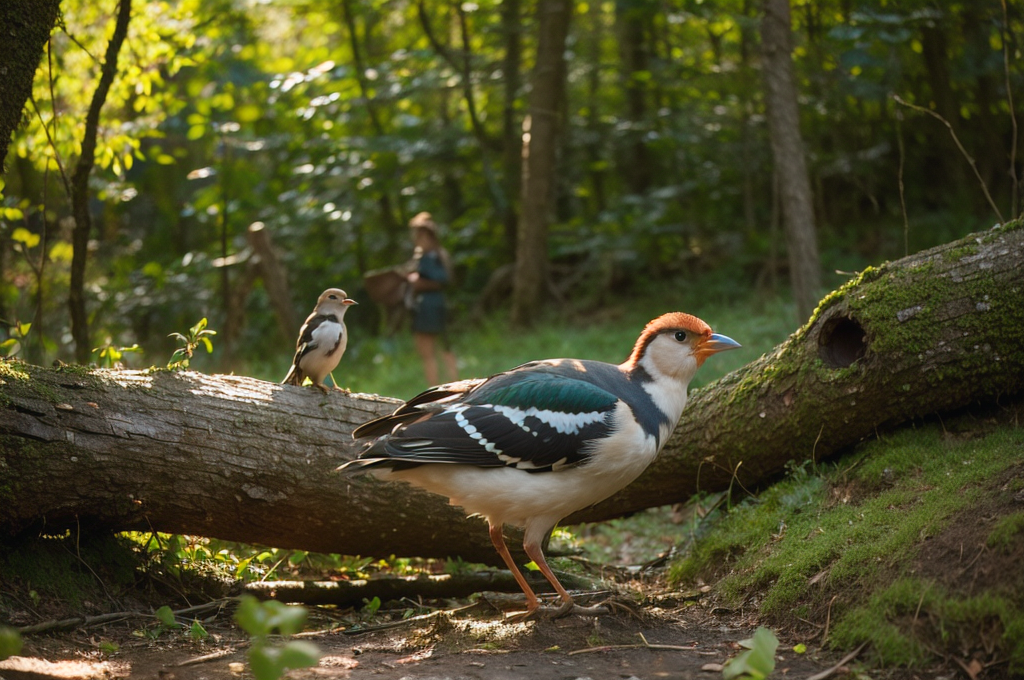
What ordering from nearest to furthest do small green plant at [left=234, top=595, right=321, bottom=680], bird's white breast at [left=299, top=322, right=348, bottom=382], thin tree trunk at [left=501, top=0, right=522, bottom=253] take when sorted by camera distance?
1. small green plant at [left=234, top=595, right=321, bottom=680]
2. bird's white breast at [left=299, top=322, right=348, bottom=382]
3. thin tree trunk at [left=501, top=0, right=522, bottom=253]

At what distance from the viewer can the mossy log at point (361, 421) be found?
4461mm

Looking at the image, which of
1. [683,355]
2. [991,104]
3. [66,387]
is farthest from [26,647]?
[991,104]

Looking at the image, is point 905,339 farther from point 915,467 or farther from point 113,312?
point 113,312

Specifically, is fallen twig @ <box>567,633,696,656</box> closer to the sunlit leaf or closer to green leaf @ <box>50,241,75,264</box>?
the sunlit leaf

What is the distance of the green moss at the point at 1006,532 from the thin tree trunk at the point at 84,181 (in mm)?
6381

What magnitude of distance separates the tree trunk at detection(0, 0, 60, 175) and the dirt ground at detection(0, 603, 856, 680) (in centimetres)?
263

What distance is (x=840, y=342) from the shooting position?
5121 mm

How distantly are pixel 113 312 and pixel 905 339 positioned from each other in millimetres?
12685

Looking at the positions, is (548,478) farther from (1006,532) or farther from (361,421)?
(1006,532)

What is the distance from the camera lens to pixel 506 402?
440 cm

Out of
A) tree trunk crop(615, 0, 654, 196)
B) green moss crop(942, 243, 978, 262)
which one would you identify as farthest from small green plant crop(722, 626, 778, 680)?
tree trunk crop(615, 0, 654, 196)

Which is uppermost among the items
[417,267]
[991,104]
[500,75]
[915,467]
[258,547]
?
[500,75]

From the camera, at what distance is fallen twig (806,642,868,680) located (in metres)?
3.52

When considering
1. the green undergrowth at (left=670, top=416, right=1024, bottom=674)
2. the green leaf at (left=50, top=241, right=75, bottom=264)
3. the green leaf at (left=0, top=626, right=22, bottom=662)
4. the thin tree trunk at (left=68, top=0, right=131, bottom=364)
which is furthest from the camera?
the green leaf at (left=50, top=241, right=75, bottom=264)
